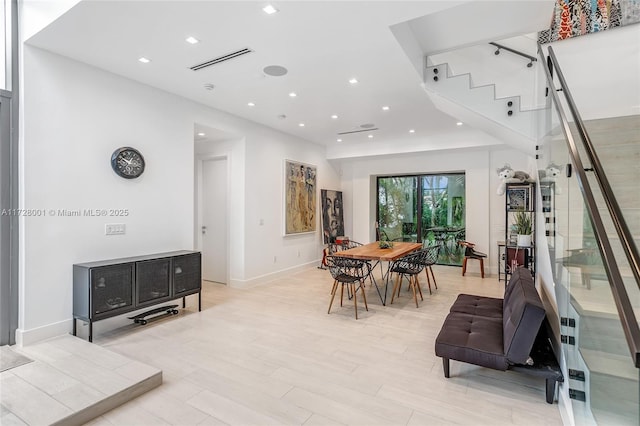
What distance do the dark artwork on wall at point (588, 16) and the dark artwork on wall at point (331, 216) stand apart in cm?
520

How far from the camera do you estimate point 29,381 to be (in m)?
2.53

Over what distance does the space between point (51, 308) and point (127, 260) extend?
830 millimetres

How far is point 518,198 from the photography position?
5.80 m

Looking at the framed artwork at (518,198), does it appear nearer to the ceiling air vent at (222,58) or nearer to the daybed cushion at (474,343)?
the daybed cushion at (474,343)

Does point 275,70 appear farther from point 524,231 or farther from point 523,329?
point 524,231

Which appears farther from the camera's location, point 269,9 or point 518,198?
point 518,198

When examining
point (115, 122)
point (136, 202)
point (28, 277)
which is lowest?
point (28, 277)

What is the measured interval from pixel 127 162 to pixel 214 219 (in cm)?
244

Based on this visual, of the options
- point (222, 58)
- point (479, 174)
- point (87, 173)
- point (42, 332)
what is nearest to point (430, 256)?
point (479, 174)

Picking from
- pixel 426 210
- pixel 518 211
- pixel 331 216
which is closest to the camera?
pixel 518 211

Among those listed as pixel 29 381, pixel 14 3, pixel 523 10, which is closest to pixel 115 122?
pixel 14 3

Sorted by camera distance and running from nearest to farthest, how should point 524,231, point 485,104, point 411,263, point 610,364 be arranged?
point 610,364
point 485,104
point 411,263
point 524,231

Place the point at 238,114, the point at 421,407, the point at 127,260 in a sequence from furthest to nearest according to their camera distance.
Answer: the point at 238,114, the point at 127,260, the point at 421,407

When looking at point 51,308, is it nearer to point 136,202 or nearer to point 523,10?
point 136,202
